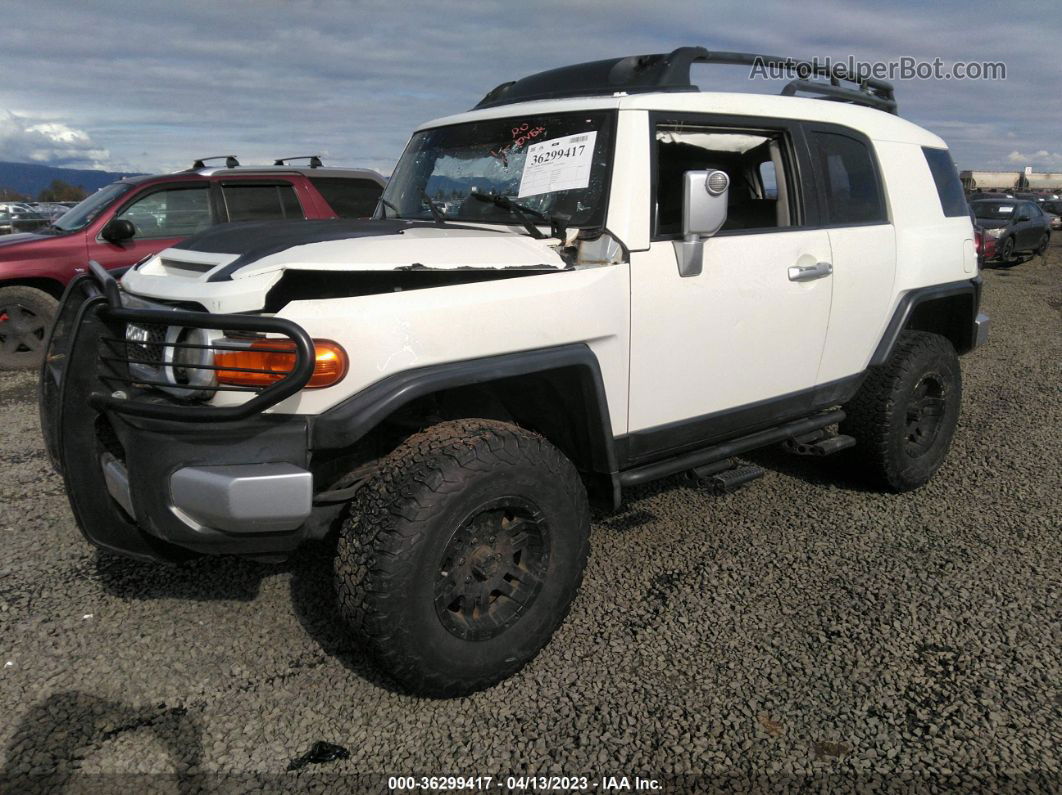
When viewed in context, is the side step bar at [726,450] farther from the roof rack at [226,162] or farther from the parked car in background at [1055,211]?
the parked car in background at [1055,211]

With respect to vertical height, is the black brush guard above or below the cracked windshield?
below

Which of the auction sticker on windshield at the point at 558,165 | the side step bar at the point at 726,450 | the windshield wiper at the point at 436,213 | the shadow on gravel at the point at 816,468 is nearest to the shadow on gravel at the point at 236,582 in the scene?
the side step bar at the point at 726,450

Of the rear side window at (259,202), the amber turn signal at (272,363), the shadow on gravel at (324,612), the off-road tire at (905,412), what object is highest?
the rear side window at (259,202)

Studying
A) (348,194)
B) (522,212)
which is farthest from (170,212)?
(522,212)

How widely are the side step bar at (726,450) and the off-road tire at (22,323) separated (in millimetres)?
6264

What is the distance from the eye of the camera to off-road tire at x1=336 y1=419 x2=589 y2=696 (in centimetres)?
239

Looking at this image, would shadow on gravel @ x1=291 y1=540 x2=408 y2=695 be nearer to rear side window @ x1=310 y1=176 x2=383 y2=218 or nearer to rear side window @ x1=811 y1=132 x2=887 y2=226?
rear side window @ x1=811 y1=132 x2=887 y2=226

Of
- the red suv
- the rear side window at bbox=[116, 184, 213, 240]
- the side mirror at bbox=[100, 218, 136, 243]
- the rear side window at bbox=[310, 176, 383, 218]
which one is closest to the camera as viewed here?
the side mirror at bbox=[100, 218, 136, 243]

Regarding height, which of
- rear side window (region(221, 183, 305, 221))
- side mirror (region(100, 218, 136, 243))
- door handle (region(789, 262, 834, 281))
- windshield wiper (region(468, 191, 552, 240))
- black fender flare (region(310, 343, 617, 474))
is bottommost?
black fender flare (region(310, 343, 617, 474))

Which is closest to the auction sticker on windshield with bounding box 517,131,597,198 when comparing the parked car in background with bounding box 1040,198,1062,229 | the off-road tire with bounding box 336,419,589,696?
the off-road tire with bounding box 336,419,589,696

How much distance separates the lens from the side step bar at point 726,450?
3.19 meters

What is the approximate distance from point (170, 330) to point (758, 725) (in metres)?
2.28

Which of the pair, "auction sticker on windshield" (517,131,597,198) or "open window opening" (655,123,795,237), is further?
"open window opening" (655,123,795,237)

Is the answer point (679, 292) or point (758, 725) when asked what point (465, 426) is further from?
point (758, 725)
